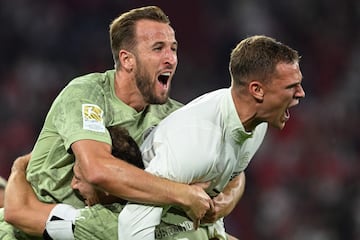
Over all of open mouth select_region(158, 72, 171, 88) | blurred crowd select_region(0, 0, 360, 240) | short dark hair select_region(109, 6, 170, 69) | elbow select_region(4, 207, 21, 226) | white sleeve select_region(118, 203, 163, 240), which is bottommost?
blurred crowd select_region(0, 0, 360, 240)

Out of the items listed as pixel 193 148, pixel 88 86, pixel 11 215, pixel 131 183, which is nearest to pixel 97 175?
pixel 131 183

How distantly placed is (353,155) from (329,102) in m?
0.55

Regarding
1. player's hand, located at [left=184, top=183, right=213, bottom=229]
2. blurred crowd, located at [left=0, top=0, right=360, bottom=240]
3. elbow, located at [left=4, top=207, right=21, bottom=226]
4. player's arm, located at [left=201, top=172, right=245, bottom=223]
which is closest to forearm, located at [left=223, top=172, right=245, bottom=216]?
player's arm, located at [left=201, top=172, right=245, bottom=223]

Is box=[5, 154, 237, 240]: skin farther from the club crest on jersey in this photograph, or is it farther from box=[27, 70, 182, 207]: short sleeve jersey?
the club crest on jersey

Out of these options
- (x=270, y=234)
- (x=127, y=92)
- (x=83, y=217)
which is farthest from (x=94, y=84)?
(x=270, y=234)

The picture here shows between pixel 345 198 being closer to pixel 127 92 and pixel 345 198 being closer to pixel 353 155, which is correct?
pixel 353 155

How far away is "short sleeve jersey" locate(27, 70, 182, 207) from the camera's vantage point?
334cm

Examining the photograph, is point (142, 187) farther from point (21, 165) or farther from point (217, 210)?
point (21, 165)

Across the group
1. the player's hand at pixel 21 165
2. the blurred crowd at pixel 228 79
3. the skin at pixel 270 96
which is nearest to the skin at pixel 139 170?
the player's hand at pixel 21 165

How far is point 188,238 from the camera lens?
3.39m

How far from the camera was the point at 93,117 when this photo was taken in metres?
3.36

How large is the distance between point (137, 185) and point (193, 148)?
8.9 inches

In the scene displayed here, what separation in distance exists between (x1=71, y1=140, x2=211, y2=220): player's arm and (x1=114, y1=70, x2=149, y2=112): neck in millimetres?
449

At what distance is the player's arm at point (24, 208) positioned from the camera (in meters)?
3.47
